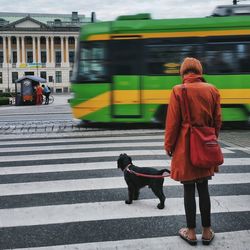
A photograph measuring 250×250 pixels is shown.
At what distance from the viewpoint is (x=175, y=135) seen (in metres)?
4.10

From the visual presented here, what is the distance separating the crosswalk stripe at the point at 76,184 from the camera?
6355 mm

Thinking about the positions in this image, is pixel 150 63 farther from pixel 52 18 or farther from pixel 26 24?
pixel 52 18

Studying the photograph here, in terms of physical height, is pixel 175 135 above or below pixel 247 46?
below

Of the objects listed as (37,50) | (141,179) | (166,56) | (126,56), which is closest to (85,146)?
(126,56)

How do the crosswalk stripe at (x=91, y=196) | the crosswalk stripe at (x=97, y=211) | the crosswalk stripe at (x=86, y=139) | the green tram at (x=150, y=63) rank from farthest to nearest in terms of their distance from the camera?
1. the green tram at (x=150, y=63)
2. the crosswalk stripe at (x=86, y=139)
3. the crosswalk stripe at (x=97, y=211)
4. the crosswalk stripe at (x=91, y=196)

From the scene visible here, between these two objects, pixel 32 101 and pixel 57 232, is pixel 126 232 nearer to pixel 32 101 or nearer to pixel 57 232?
pixel 57 232

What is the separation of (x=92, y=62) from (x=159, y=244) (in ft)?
32.4

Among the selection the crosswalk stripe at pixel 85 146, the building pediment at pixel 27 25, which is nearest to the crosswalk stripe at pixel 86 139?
the crosswalk stripe at pixel 85 146

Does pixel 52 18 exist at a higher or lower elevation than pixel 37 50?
higher

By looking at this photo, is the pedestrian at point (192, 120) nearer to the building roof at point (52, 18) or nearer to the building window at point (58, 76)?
the building window at point (58, 76)

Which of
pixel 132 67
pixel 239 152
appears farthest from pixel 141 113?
pixel 239 152

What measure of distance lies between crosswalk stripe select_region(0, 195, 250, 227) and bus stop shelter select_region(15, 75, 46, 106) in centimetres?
2941

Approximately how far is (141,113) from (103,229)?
868cm

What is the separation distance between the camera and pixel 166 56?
13188mm
